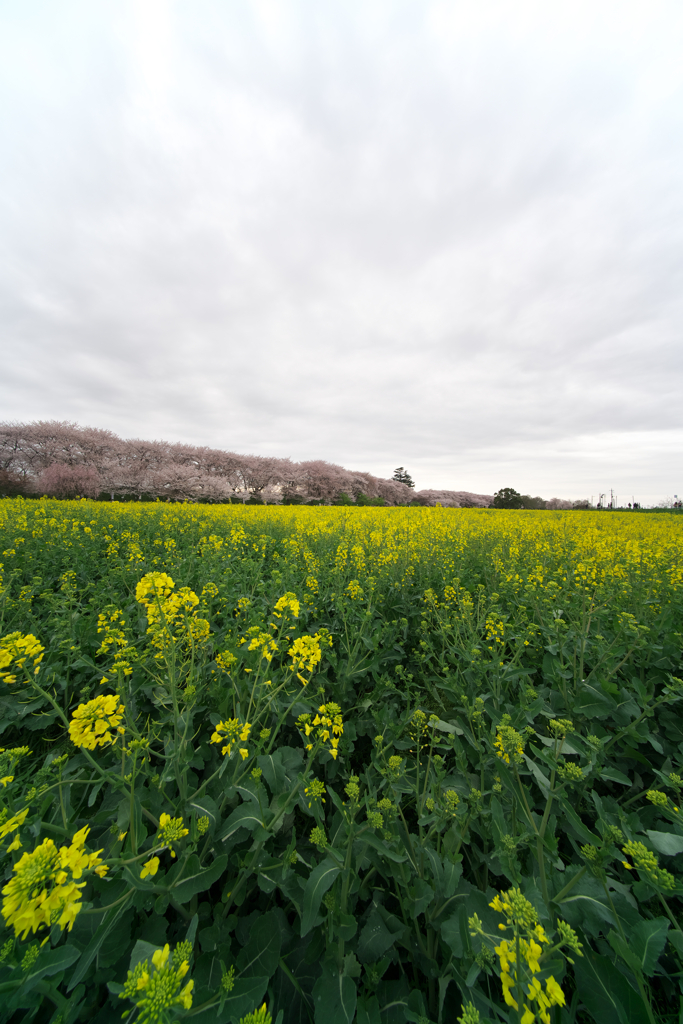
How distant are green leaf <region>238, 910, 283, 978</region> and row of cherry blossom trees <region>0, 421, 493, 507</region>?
21.3m

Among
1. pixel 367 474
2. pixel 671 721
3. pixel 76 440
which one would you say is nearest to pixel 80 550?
pixel 671 721

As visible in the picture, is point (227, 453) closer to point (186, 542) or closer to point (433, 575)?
point (186, 542)

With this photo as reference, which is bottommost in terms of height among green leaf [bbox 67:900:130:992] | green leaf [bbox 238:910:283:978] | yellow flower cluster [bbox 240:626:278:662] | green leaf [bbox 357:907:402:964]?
green leaf [bbox 357:907:402:964]

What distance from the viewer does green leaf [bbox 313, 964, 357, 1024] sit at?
1.13m

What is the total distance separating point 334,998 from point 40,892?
101 cm

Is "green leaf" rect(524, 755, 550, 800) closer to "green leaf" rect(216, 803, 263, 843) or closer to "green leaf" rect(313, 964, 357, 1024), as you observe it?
"green leaf" rect(313, 964, 357, 1024)

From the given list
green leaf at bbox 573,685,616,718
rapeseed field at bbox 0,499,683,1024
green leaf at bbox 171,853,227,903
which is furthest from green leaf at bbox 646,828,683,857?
green leaf at bbox 171,853,227,903

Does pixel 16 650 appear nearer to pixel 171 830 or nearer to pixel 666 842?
pixel 171 830

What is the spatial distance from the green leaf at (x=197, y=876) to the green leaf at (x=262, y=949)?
0.24m

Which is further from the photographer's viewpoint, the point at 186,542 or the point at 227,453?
the point at 227,453

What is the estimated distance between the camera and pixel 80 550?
5.38m

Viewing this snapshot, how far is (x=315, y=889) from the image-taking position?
1.32m

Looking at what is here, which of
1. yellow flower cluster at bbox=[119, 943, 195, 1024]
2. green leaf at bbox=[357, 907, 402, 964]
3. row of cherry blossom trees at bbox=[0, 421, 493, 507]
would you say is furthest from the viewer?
row of cherry blossom trees at bbox=[0, 421, 493, 507]

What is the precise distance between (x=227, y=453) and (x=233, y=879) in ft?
121
